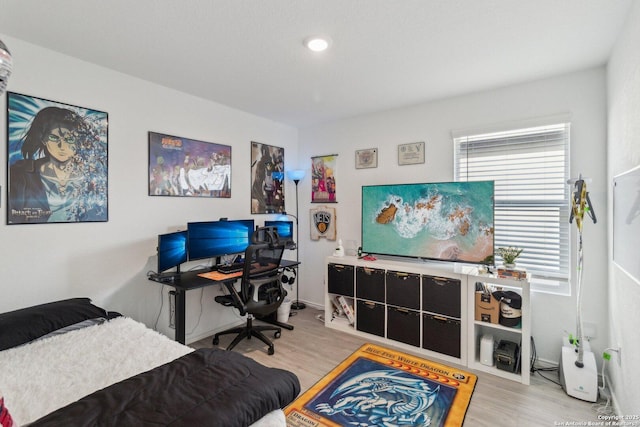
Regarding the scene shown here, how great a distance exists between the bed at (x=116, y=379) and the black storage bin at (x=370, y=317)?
6.17 feet

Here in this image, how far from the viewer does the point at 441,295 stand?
2902 millimetres

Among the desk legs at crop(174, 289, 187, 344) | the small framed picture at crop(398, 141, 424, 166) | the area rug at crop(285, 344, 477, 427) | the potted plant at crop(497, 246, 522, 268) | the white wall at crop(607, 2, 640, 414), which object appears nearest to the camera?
the white wall at crop(607, 2, 640, 414)

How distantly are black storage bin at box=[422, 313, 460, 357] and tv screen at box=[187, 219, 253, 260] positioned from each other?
2.06 m

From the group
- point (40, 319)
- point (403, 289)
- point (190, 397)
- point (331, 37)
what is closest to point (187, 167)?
point (40, 319)

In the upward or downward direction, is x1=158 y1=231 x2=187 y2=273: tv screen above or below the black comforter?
above

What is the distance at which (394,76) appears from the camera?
2725 millimetres

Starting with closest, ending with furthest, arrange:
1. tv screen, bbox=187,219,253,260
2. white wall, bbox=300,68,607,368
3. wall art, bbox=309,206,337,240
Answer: white wall, bbox=300,68,607,368 → tv screen, bbox=187,219,253,260 → wall art, bbox=309,206,337,240

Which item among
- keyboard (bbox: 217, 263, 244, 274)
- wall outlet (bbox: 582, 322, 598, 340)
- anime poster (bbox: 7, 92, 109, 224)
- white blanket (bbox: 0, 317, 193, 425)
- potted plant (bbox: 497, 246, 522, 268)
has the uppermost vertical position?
anime poster (bbox: 7, 92, 109, 224)

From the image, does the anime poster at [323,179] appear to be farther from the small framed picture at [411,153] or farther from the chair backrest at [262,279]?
the chair backrest at [262,279]

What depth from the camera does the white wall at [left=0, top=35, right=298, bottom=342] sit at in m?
2.20

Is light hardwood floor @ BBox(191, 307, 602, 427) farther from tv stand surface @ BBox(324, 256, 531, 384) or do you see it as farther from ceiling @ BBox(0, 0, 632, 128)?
ceiling @ BBox(0, 0, 632, 128)

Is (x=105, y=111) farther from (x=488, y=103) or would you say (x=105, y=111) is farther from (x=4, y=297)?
(x=488, y=103)

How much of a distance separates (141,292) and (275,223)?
5.43 ft

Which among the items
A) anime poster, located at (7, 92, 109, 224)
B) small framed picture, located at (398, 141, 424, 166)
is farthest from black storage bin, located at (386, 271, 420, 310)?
anime poster, located at (7, 92, 109, 224)
